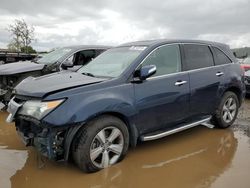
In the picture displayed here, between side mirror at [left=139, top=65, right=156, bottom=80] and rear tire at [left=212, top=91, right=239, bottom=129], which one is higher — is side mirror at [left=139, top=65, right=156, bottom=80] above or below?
above

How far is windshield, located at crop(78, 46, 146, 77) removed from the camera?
4410 mm

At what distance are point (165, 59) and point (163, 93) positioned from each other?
618mm

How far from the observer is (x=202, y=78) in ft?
16.8

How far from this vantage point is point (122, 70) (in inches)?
169

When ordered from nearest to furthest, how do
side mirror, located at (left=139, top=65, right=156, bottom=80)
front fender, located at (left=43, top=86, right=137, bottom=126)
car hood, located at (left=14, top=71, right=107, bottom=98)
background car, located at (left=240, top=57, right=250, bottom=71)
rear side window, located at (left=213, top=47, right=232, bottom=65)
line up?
front fender, located at (left=43, top=86, right=137, bottom=126), car hood, located at (left=14, top=71, right=107, bottom=98), side mirror, located at (left=139, top=65, right=156, bottom=80), rear side window, located at (left=213, top=47, right=232, bottom=65), background car, located at (left=240, top=57, right=250, bottom=71)

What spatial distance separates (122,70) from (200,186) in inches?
73.8

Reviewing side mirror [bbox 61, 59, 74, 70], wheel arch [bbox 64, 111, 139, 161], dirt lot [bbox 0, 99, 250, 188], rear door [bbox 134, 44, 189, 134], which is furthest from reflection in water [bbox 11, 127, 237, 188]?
side mirror [bbox 61, 59, 74, 70]

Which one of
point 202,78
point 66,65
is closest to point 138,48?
point 202,78

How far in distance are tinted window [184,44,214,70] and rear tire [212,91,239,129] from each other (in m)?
0.78

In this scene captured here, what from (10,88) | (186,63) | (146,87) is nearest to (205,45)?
(186,63)

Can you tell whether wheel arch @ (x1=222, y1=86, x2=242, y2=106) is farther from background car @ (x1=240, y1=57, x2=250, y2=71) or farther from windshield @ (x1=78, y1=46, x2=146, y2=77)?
background car @ (x1=240, y1=57, x2=250, y2=71)

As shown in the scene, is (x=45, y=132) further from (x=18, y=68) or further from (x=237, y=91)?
(x=18, y=68)

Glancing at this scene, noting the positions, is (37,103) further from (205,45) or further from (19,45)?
(19,45)

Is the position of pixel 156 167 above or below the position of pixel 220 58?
below
